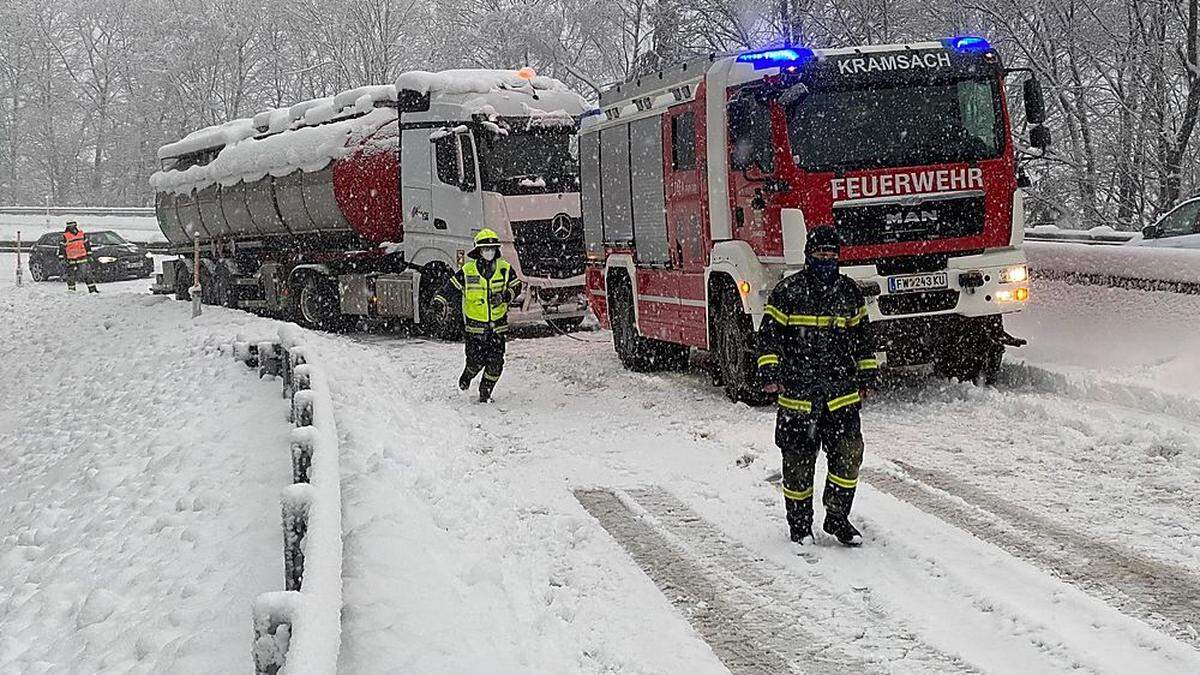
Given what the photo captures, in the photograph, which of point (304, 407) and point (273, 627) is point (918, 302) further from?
point (273, 627)

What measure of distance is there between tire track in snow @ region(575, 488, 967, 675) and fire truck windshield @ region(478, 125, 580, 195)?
11402 mm

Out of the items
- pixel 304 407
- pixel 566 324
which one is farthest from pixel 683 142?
pixel 566 324

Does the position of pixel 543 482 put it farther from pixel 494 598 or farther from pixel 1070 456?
pixel 1070 456

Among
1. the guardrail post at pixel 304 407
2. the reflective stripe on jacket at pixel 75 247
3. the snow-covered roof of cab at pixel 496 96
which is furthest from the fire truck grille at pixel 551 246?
the reflective stripe on jacket at pixel 75 247

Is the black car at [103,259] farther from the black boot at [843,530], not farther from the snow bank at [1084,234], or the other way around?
the black boot at [843,530]

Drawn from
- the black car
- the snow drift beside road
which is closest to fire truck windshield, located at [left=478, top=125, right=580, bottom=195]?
the snow drift beside road

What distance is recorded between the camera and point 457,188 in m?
19.1

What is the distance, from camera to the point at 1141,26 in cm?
2647

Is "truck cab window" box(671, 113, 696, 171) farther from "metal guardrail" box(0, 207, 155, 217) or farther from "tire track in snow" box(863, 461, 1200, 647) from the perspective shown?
"metal guardrail" box(0, 207, 155, 217)

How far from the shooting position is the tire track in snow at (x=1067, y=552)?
234 inches

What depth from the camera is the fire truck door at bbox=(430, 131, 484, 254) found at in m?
18.9

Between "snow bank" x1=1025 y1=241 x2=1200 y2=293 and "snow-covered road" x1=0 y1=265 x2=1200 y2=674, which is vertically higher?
"snow bank" x1=1025 y1=241 x2=1200 y2=293

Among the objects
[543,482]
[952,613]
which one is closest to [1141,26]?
[543,482]

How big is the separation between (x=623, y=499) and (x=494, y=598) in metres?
2.47
